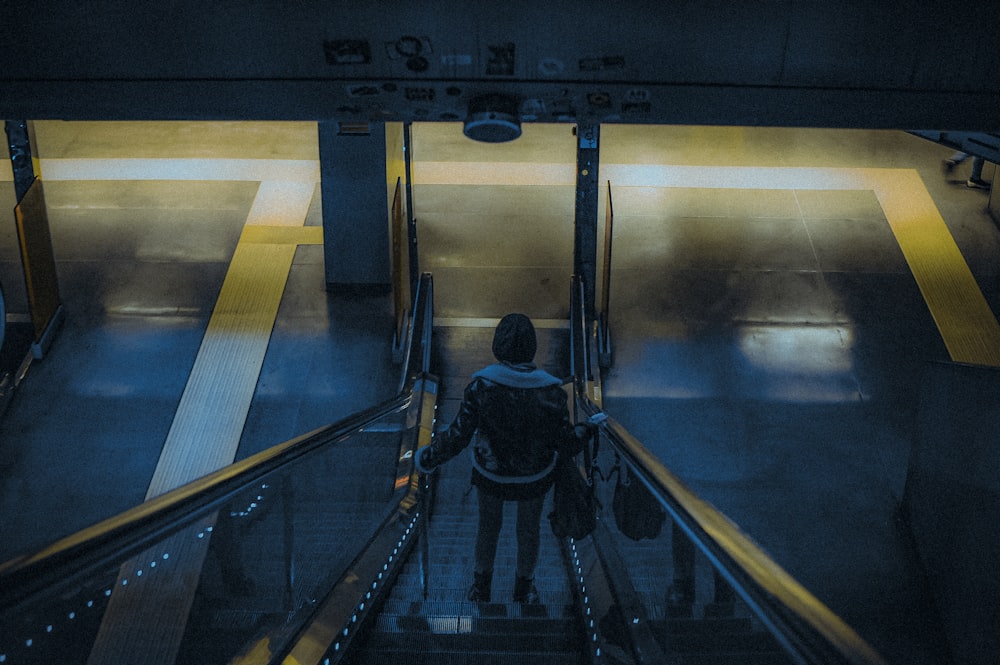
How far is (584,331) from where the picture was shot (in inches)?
287

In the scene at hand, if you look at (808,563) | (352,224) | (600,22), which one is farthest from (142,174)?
(808,563)

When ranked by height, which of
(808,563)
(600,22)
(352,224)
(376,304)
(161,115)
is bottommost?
(808,563)

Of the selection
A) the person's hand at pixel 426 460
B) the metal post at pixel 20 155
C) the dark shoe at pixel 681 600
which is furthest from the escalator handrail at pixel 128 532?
the metal post at pixel 20 155

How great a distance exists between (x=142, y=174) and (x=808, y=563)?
7.86 meters

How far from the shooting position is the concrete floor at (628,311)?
6402 millimetres

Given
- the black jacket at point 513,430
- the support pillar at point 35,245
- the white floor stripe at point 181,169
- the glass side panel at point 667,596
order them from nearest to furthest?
the glass side panel at point 667,596, the black jacket at point 513,430, the support pillar at point 35,245, the white floor stripe at point 181,169

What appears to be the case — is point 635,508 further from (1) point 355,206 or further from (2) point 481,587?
(1) point 355,206

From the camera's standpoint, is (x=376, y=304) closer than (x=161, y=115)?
No

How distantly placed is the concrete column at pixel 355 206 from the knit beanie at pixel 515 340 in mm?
4417

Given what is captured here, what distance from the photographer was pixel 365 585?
3742mm

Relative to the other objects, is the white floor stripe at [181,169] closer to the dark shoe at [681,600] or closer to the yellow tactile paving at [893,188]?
the yellow tactile paving at [893,188]

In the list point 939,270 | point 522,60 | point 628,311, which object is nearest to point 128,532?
point 522,60

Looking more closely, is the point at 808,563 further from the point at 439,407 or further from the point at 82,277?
the point at 82,277

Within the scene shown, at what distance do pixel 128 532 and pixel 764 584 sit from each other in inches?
55.9
